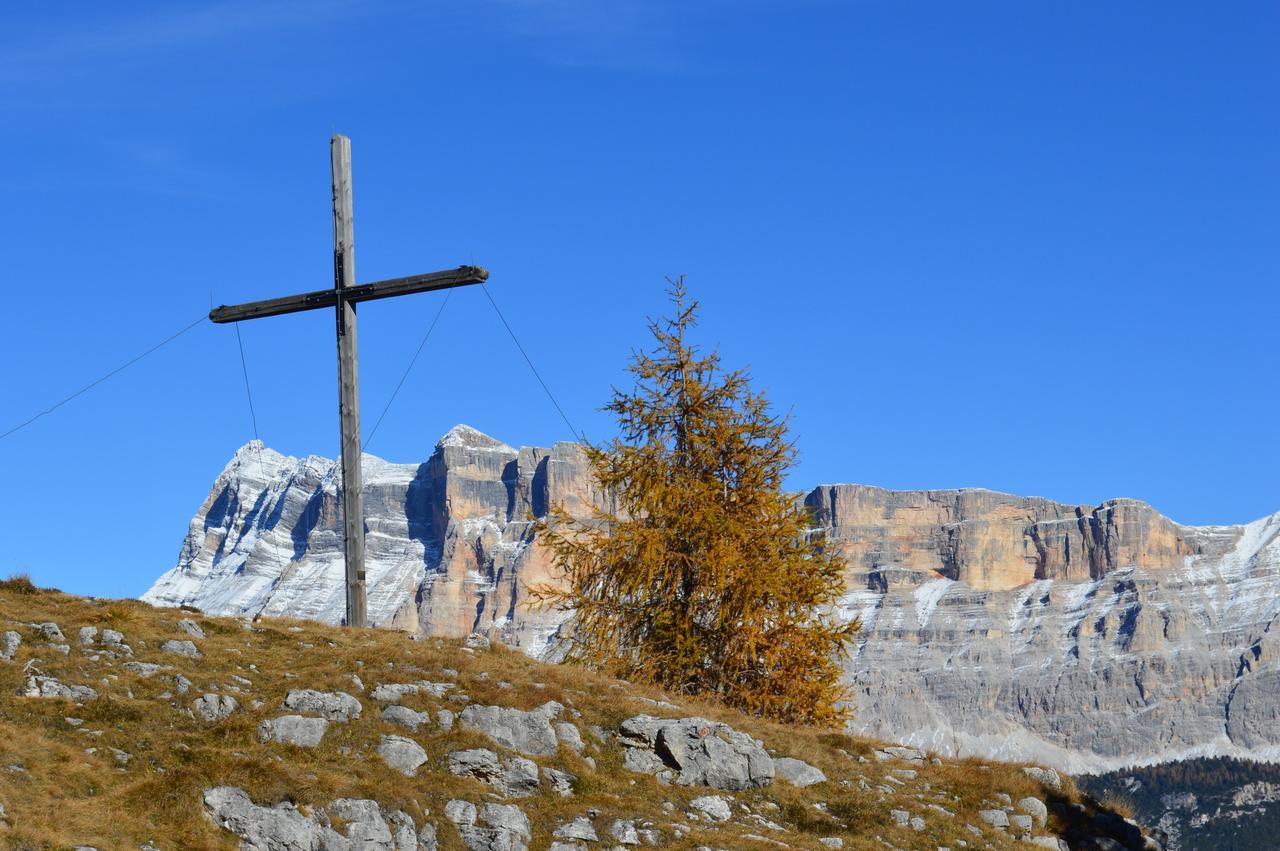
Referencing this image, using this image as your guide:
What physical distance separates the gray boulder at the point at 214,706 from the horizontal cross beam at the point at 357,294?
9.67m

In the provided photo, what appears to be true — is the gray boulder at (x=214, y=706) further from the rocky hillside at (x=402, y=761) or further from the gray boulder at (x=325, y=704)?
the gray boulder at (x=325, y=704)

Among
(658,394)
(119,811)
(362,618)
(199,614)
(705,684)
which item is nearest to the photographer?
(119,811)

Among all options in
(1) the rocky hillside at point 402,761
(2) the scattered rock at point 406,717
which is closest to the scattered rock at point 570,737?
(1) the rocky hillside at point 402,761

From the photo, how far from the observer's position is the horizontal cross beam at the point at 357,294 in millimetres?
28781

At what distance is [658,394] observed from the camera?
37.3m

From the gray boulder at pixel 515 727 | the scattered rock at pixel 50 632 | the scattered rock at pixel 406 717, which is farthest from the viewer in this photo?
the scattered rock at pixel 50 632

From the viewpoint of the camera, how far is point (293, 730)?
22.2 metres

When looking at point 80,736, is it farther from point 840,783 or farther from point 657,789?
point 840,783

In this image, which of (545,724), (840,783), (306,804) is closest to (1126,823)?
(840,783)

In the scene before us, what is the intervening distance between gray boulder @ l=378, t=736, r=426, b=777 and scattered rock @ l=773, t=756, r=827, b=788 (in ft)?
20.8

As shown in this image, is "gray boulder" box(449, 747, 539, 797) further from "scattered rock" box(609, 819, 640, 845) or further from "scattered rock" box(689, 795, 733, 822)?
"scattered rock" box(689, 795, 733, 822)

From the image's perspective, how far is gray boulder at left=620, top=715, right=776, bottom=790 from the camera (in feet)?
78.7

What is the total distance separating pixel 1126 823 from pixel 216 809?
16.4 meters

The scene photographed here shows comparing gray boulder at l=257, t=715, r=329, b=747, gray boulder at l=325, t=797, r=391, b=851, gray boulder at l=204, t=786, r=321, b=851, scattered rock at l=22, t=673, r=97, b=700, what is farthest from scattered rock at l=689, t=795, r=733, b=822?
scattered rock at l=22, t=673, r=97, b=700
